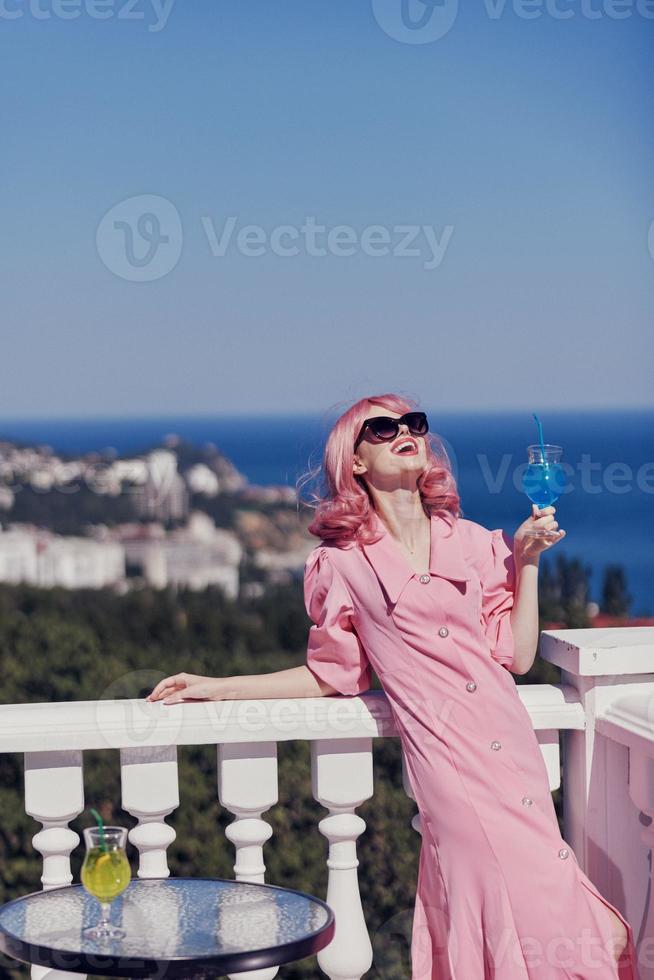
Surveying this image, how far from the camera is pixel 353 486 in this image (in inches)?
109

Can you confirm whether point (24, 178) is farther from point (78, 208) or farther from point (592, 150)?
point (592, 150)

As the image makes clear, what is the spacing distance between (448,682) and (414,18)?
3.04 m

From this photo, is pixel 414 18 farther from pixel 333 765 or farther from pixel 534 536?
pixel 333 765

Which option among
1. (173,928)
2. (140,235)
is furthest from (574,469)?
(173,928)

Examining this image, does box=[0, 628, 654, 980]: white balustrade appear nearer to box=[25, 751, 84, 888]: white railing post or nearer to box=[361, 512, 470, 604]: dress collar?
box=[25, 751, 84, 888]: white railing post

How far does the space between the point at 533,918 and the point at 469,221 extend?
36069 mm

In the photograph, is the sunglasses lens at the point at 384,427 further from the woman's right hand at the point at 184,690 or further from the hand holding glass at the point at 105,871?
the hand holding glass at the point at 105,871

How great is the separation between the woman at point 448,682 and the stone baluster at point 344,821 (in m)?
0.10

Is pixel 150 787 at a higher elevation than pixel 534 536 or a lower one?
lower

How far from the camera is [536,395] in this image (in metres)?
34.0

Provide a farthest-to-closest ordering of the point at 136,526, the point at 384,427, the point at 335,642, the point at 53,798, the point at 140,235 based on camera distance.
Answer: the point at 136,526
the point at 140,235
the point at 384,427
the point at 335,642
the point at 53,798

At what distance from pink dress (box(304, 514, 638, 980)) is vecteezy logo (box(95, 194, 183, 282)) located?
8.55 feet

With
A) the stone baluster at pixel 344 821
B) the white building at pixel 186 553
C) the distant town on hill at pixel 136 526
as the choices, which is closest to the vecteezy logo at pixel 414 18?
the stone baluster at pixel 344 821

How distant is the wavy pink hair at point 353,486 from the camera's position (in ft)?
8.99
